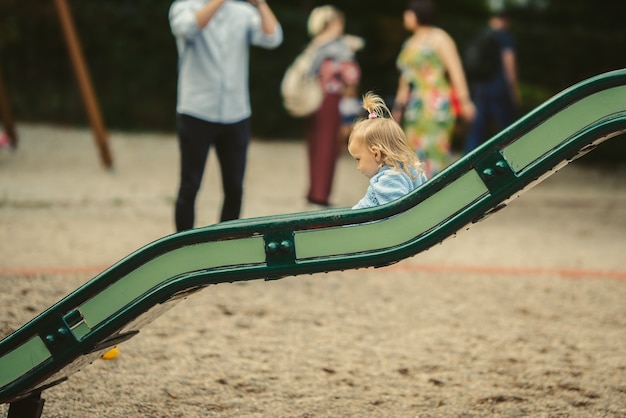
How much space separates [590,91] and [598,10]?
18431 millimetres

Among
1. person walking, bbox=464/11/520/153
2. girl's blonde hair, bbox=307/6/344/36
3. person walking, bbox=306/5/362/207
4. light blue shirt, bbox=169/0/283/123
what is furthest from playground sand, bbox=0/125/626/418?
person walking, bbox=464/11/520/153

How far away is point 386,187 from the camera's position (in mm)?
2857

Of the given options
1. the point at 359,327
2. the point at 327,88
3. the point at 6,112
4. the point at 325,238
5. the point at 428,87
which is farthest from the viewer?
the point at 6,112

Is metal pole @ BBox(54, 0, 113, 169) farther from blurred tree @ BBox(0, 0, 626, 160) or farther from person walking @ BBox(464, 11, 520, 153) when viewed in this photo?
blurred tree @ BBox(0, 0, 626, 160)

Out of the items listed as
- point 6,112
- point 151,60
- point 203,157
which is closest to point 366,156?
point 203,157

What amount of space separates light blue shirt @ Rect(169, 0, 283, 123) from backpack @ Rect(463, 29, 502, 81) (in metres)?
5.48

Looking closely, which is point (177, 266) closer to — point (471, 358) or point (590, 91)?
point (590, 91)

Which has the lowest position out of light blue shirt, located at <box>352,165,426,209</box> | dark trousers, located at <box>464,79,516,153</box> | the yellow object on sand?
the yellow object on sand

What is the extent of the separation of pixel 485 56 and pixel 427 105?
8.81 ft

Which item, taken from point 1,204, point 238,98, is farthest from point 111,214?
point 238,98

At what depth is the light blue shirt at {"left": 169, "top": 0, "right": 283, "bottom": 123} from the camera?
490cm

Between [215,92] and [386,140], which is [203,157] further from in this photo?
[386,140]

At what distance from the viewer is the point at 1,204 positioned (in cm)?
791

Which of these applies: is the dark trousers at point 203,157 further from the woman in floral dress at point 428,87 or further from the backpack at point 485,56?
the backpack at point 485,56
